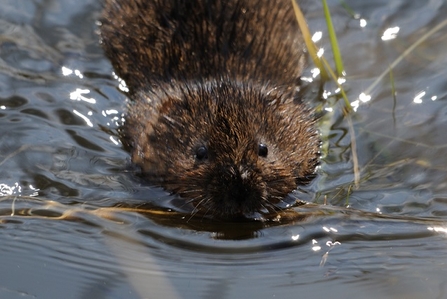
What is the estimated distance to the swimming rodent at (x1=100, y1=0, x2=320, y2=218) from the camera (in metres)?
4.06

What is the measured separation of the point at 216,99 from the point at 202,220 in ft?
2.41

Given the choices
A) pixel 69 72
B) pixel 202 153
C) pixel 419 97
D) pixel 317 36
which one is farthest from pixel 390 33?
pixel 202 153

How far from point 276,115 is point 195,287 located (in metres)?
1.49

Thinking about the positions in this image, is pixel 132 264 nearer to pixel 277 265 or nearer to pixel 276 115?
→ pixel 277 265

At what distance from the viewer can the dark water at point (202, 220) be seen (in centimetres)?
338

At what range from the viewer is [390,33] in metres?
6.15

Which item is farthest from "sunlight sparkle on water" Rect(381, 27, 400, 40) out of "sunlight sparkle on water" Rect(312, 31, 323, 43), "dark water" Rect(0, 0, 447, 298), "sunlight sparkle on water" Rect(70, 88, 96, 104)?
"sunlight sparkle on water" Rect(70, 88, 96, 104)

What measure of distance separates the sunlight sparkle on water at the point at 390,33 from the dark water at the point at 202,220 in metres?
0.04

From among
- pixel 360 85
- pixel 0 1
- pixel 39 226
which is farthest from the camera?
pixel 0 1

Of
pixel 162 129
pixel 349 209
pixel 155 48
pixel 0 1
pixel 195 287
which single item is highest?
pixel 0 1

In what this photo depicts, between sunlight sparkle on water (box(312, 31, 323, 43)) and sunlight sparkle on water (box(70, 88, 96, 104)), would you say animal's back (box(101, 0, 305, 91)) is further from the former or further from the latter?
sunlight sparkle on water (box(312, 31, 323, 43))

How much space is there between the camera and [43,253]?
3.58 meters

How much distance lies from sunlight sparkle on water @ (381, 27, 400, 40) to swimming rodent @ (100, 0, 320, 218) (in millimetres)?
781

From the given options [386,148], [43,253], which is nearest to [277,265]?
[43,253]
